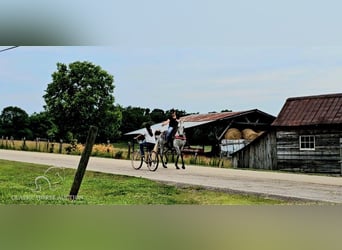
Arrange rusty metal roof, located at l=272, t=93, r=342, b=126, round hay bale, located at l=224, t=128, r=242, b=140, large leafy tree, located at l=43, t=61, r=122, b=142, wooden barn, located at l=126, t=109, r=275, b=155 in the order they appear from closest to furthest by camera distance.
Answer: rusty metal roof, located at l=272, t=93, r=342, b=126 → wooden barn, located at l=126, t=109, r=275, b=155 → large leafy tree, located at l=43, t=61, r=122, b=142 → round hay bale, located at l=224, t=128, r=242, b=140

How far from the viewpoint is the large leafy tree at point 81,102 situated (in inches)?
250

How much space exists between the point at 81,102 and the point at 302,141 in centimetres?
251

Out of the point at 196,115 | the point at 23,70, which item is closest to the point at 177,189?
the point at 196,115

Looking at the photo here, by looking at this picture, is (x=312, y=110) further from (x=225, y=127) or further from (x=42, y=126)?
(x=42, y=126)

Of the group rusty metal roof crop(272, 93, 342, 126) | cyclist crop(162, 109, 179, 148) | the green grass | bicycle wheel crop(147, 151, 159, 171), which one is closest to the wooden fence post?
the green grass

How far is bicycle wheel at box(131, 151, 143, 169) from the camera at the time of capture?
650 cm

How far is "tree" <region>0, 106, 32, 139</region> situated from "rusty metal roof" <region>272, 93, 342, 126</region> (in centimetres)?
276

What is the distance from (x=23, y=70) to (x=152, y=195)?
1.96 meters

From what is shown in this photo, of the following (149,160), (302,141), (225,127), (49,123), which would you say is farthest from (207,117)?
(49,123)

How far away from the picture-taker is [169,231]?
5.84 m

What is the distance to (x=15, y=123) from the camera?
6531mm

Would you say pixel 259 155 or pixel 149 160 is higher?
pixel 259 155

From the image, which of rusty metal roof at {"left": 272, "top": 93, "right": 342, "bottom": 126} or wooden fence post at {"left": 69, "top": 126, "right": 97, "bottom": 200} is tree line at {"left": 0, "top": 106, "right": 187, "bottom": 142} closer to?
wooden fence post at {"left": 69, "top": 126, "right": 97, "bottom": 200}

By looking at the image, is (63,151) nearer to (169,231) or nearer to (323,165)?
(169,231)
